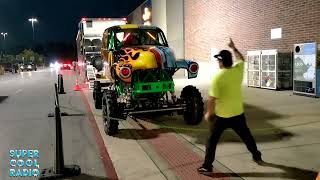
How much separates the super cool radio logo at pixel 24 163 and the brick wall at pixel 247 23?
37.5 feet

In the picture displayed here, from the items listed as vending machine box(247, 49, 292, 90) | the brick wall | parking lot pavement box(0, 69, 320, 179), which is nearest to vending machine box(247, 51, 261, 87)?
vending machine box(247, 49, 292, 90)

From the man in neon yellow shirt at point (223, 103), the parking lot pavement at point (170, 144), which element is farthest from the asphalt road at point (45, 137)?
the man in neon yellow shirt at point (223, 103)

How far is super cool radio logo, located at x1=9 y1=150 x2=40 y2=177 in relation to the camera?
638 cm

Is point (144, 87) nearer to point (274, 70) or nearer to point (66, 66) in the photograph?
point (274, 70)

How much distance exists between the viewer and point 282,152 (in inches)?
270

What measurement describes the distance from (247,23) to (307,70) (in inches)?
280

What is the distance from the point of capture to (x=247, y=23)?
2050cm

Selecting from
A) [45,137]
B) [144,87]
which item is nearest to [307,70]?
[144,87]

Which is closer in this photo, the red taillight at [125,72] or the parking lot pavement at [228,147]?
the parking lot pavement at [228,147]

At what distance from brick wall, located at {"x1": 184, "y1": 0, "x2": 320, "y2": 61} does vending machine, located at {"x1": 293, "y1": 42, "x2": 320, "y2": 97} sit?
1135mm

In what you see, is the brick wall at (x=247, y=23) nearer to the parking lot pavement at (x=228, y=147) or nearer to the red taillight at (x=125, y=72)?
the parking lot pavement at (x=228, y=147)

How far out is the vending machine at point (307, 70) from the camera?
13.4m

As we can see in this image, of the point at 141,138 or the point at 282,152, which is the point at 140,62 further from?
the point at 282,152

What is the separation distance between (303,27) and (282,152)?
33.4 feet
